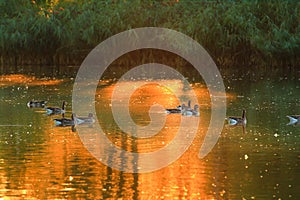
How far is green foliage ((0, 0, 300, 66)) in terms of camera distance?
4962cm

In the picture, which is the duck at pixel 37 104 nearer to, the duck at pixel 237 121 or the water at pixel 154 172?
the water at pixel 154 172

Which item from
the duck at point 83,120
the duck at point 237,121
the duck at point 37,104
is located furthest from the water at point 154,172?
the duck at point 83,120

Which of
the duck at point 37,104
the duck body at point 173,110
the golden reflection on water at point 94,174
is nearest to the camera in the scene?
the golden reflection on water at point 94,174

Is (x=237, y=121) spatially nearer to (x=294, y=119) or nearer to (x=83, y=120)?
(x=294, y=119)

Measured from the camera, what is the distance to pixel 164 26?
52.7m

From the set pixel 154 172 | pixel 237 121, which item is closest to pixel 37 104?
pixel 237 121

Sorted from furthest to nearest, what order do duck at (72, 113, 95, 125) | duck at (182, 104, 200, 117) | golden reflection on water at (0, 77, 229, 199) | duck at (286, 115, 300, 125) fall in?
duck at (182, 104, 200, 117), duck at (286, 115, 300, 125), duck at (72, 113, 95, 125), golden reflection on water at (0, 77, 229, 199)

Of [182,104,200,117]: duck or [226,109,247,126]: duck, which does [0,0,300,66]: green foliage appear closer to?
[182,104,200,117]: duck

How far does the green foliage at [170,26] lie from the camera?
49.6m

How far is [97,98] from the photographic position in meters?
35.6

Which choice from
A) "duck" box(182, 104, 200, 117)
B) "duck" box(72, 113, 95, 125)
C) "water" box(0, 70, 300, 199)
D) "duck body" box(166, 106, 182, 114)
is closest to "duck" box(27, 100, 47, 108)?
"water" box(0, 70, 300, 199)

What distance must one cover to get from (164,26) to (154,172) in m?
33.0

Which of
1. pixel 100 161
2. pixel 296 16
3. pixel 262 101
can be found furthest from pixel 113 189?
pixel 296 16

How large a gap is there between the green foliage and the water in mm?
15716
